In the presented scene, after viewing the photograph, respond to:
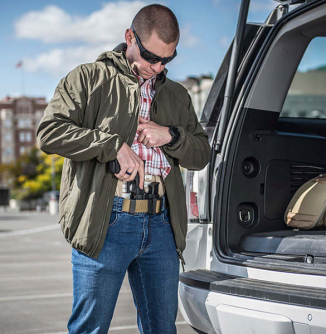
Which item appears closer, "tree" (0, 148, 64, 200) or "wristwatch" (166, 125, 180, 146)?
"wristwatch" (166, 125, 180, 146)

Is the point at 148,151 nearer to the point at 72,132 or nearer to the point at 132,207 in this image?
the point at 132,207

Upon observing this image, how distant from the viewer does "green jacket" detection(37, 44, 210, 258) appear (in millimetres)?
2318

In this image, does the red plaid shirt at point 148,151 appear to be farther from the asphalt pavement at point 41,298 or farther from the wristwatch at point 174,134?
the asphalt pavement at point 41,298

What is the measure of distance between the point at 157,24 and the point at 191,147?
56 centimetres

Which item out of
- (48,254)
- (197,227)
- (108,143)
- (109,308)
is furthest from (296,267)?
(48,254)

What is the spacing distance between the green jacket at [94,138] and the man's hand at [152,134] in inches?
1.5

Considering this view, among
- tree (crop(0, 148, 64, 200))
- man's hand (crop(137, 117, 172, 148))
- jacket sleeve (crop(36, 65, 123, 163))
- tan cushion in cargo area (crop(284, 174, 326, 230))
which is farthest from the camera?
tree (crop(0, 148, 64, 200))

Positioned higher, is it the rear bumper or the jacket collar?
the jacket collar

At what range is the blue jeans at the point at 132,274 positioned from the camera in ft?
7.70

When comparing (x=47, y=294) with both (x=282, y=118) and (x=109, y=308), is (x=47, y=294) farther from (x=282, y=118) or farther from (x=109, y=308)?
(x=109, y=308)

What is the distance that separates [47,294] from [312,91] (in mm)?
39940

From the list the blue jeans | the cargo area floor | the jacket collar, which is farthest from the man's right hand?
the cargo area floor

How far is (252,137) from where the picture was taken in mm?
3354

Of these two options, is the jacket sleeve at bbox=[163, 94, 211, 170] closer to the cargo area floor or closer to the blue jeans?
the blue jeans
